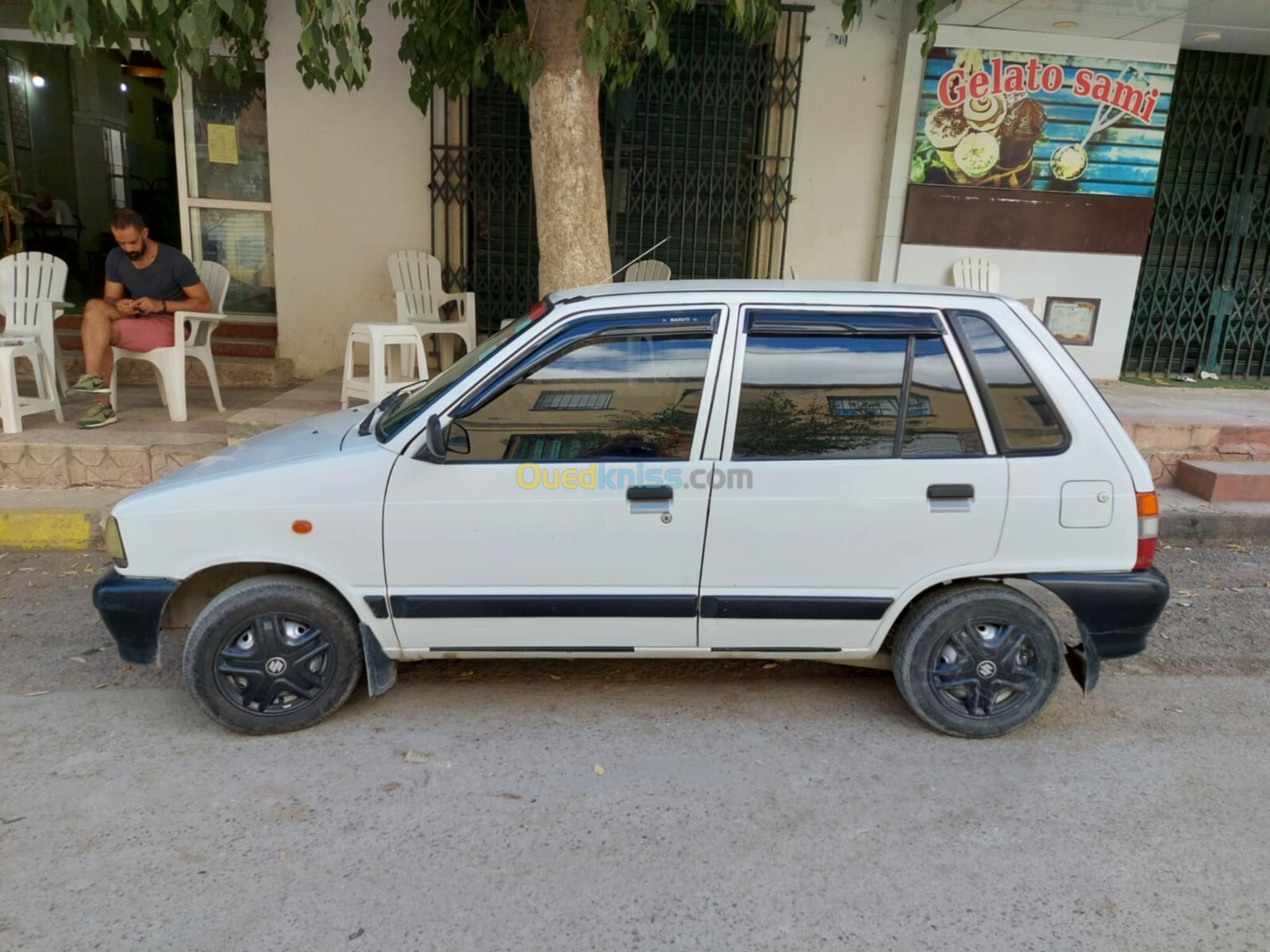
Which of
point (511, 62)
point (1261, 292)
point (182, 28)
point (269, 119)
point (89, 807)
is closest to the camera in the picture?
point (89, 807)

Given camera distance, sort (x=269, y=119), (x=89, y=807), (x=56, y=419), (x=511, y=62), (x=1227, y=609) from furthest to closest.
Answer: (x=269, y=119) < (x=56, y=419) < (x=511, y=62) < (x=1227, y=609) < (x=89, y=807)

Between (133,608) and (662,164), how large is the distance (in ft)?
21.8

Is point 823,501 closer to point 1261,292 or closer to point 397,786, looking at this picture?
point 397,786

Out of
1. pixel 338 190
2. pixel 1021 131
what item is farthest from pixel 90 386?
pixel 1021 131

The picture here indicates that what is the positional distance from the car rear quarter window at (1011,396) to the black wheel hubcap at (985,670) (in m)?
0.69

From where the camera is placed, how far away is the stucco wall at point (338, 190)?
8070mm

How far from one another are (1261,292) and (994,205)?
3298mm

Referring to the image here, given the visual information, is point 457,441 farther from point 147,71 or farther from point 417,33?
point 147,71

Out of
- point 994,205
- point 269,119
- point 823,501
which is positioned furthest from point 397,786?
point 994,205

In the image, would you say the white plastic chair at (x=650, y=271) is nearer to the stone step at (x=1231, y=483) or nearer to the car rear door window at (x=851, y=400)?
the stone step at (x=1231, y=483)

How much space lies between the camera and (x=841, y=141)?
8.45 meters

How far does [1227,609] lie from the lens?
477 centimetres

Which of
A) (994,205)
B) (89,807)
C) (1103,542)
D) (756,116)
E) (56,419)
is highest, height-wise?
(756,116)

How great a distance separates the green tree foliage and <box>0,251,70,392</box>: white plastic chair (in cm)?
159
